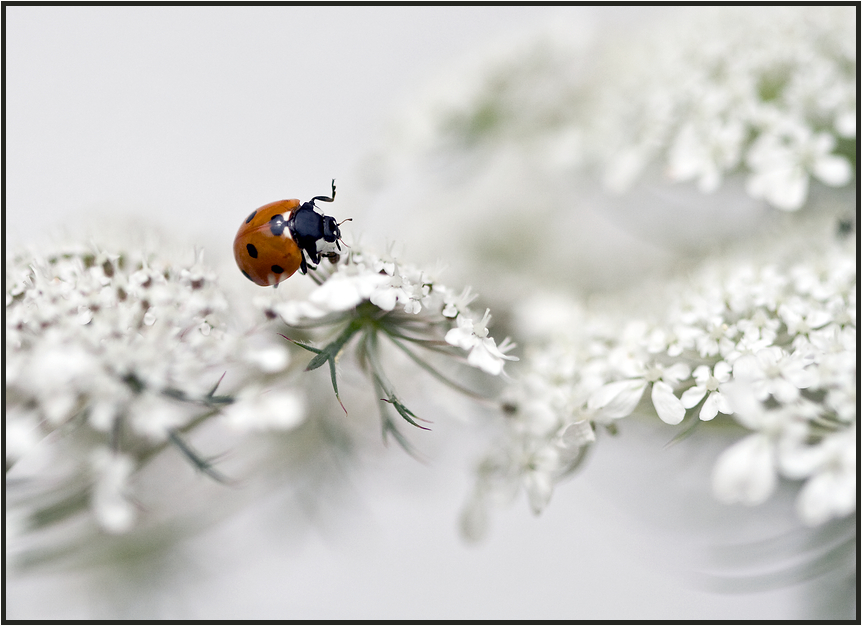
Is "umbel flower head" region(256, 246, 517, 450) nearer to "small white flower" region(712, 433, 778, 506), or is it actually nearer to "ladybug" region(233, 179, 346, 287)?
"ladybug" region(233, 179, 346, 287)

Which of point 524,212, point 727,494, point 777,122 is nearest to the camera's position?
point 727,494

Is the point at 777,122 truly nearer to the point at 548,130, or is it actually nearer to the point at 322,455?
the point at 548,130

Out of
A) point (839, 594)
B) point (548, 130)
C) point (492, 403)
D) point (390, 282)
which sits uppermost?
point (548, 130)

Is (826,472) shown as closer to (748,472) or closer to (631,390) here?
(748,472)

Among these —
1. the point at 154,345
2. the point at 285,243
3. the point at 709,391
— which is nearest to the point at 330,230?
the point at 285,243

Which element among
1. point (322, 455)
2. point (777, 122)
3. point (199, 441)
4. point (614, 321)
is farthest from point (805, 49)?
point (199, 441)

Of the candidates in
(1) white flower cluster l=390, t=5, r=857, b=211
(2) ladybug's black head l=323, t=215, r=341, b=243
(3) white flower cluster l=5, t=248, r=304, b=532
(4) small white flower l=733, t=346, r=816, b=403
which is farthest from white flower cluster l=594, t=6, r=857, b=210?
(3) white flower cluster l=5, t=248, r=304, b=532

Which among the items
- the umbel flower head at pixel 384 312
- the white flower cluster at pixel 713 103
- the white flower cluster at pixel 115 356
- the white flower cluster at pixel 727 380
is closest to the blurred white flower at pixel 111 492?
the white flower cluster at pixel 115 356

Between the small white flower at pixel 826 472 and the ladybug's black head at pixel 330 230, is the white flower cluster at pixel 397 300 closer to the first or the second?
the ladybug's black head at pixel 330 230
